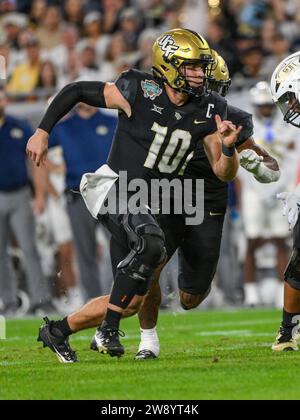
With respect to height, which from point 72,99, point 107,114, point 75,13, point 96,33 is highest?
point 75,13

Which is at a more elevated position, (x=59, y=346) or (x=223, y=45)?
(x=223, y=45)

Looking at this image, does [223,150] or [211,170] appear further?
[211,170]

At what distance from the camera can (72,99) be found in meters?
6.84

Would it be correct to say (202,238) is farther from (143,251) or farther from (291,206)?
(143,251)

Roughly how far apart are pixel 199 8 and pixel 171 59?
7.44 metres

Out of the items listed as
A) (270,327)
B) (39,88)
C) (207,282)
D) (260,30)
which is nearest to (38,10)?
(39,88)

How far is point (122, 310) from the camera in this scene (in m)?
6.58

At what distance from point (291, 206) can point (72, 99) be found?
55.2 inches

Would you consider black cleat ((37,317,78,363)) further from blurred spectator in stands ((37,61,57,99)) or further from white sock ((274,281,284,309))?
blurred spectator in stands ((37,61,57,99))

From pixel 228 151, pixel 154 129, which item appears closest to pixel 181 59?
pixel 154 129

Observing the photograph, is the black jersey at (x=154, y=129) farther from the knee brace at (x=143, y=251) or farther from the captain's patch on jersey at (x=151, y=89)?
the knee brace at (x=143, y=251)

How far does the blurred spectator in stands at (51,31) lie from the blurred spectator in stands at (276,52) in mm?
2798

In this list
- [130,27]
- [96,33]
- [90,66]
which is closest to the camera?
[90,66]

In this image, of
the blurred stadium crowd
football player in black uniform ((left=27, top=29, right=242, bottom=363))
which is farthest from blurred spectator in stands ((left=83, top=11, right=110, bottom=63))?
football player in black uniform ((left=27, top=29, right=242, bottom=363))
